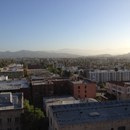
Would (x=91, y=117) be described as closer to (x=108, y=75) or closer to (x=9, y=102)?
(x=9, y=102)

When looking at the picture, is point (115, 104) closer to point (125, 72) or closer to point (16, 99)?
point (16, 99)

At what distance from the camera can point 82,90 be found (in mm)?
46906

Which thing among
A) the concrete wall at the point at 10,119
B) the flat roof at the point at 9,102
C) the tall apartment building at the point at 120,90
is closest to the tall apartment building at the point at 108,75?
the tall apartment building at the point at 120,90

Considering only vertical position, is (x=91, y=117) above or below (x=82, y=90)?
above

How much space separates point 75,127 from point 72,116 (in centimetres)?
155

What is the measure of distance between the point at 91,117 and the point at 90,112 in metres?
1.31

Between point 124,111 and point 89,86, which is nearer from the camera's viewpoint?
point 124,111

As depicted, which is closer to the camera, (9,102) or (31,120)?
(31,120)

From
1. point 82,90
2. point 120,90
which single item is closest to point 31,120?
point 82,90

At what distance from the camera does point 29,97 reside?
→ 45250 mm

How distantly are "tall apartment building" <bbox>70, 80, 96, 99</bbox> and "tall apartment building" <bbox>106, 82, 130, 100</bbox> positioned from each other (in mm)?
6332

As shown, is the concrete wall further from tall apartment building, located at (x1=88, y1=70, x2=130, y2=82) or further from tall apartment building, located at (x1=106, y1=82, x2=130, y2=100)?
tall apartment building, located at (x1=88, y1=70, x2=130, y2=82)

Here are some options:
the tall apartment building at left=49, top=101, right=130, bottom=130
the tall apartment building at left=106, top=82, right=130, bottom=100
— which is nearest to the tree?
the tall apartment building at left=49, top=101, right=130, bottom=130

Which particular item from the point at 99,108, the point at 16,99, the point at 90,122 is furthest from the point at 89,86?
the point at 90,122
